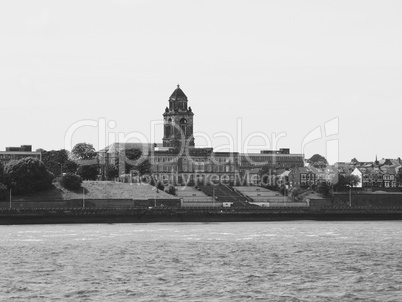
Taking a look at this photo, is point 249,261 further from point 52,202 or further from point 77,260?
point 52,202

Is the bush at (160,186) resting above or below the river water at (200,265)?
above

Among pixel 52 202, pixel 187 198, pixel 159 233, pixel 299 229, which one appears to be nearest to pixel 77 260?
pixel 159 233

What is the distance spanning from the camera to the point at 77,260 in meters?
79.6

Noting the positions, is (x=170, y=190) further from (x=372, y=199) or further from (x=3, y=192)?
(x=372, y=199)

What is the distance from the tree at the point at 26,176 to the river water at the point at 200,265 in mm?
46437

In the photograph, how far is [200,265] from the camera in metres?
76.1

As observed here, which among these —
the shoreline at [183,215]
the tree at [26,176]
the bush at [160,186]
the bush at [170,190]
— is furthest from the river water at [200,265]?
the bush at [160,186]

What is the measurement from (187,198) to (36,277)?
111868mm

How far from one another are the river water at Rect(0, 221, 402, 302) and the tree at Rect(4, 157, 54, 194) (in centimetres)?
4644

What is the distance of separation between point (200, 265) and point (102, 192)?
9415 cm

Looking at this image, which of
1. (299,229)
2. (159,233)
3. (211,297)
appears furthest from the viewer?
(299,229)

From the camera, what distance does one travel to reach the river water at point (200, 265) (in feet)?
204

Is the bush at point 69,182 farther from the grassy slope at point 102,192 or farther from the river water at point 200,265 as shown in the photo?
the river water at point 200,265

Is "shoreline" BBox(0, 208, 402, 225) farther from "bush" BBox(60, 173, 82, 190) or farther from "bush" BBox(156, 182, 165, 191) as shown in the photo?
"bush" BBox(156, 182, 165, 191)
